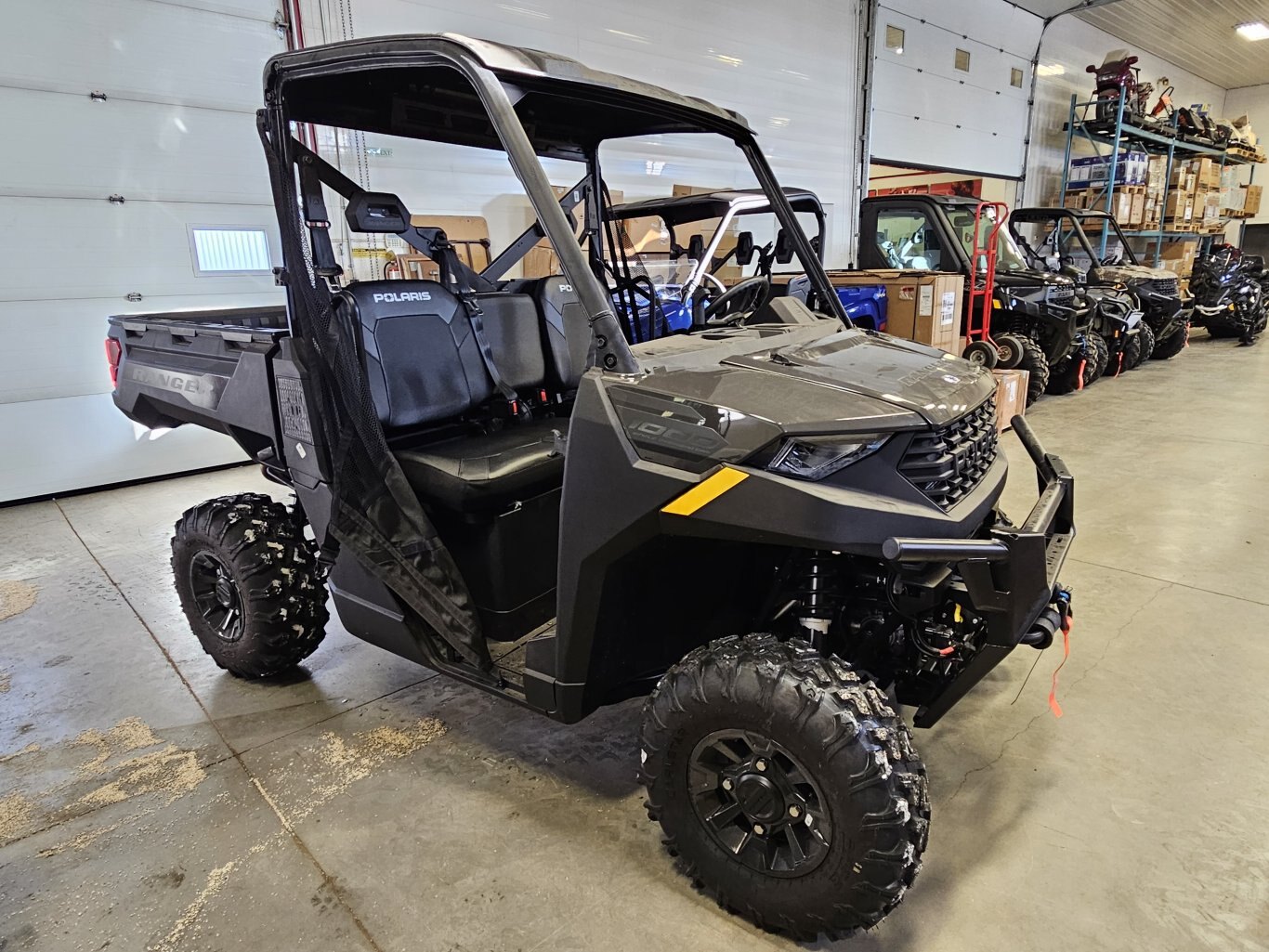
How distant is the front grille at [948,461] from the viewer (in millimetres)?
1478

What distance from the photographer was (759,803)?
1530 millimetres

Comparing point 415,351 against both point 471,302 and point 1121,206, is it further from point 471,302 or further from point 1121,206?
point 1121,206

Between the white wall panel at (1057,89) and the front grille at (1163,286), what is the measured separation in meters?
5.00

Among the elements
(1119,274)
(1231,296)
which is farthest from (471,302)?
(1231,296)

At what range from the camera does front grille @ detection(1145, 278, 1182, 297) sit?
27.3 feet

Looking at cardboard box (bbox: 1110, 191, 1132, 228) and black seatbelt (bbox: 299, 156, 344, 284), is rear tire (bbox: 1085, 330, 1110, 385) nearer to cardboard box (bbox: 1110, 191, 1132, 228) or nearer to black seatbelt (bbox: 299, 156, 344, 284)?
cardboard box (bbox: 1110, 191, 1132, 228)

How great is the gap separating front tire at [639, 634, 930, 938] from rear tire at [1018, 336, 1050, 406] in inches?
244

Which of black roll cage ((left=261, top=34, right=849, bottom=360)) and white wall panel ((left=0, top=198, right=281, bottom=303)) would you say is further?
white wall panel ((left=0, top=198, right=281, bottom=303))

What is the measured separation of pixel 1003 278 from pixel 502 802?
7.06 m

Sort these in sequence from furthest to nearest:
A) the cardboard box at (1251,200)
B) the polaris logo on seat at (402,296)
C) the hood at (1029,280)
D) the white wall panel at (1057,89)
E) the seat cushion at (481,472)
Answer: the cardboard box at (1251,200), the white wall panel at (1057,89), the hood at (1029,280), the polaris logo on seat at (402,296), the seat cushion at (481,472)

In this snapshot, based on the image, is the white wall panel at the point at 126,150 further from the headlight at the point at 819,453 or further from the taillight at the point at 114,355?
the headlight at the point at 819,453

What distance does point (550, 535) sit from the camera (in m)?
2.25

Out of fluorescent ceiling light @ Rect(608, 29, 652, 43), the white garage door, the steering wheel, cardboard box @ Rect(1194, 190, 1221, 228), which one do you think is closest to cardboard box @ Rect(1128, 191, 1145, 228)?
cardboard box @ Rect(1194, 190, 1221, 228)

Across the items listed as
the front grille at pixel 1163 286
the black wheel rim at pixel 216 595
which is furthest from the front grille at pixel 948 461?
the front grille at pixel 1163 286
